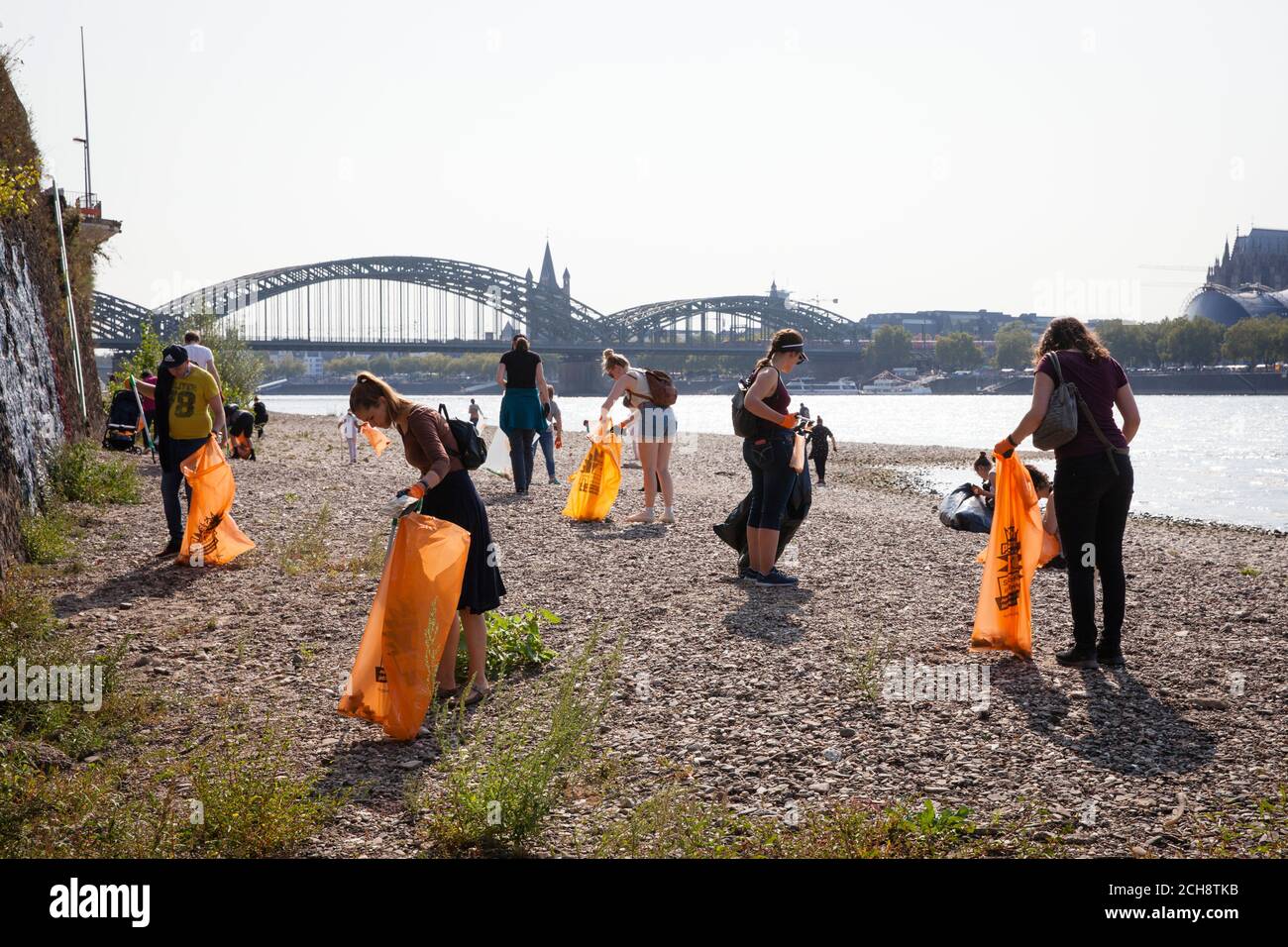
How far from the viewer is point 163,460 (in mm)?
9203

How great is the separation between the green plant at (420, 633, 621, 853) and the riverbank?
12 cm

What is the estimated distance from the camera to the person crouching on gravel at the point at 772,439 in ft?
27.6

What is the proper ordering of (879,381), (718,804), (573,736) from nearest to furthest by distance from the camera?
(718,804) < (573,736) < (879,381)

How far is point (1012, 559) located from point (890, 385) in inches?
6055

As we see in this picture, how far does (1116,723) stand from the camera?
5539 millimetres

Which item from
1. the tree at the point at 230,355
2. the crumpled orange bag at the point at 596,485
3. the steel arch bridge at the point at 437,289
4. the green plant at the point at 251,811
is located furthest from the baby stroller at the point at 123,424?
the steel arch bridge at the point at 437,289

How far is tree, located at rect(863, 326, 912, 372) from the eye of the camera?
6260 inches

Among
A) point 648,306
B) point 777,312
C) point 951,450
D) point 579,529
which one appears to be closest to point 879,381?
point 777,312

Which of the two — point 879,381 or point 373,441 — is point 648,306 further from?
point 373,441

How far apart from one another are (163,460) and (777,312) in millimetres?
163746

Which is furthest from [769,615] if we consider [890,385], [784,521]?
[890,385]

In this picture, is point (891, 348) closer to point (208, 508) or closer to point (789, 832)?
point (208, 508)

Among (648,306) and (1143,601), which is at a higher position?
(648,306)

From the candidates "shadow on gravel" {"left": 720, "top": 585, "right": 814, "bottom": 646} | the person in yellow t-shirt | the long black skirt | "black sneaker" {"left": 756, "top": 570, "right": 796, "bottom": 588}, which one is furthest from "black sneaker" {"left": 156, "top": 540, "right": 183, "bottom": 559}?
the long black skirt
